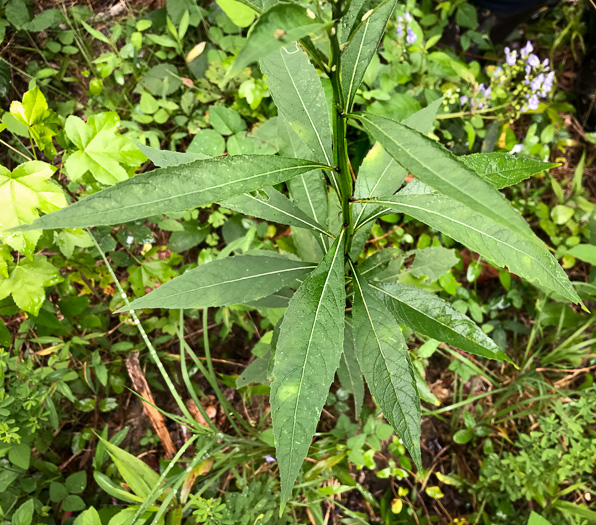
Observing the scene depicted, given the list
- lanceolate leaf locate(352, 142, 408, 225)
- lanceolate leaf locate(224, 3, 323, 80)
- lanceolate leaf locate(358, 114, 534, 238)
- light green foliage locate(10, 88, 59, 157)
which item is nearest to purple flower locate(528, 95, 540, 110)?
lanceolate leaf locate(352, 142, 408, 225)

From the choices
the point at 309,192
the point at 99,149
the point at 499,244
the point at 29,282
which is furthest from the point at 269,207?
the point at 29,282

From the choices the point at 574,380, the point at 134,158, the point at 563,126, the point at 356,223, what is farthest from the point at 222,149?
the point at 574,380

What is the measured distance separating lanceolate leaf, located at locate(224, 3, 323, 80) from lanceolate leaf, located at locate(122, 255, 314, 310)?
58 centimetres

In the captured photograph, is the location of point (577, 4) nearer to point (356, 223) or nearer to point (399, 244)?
→ point (399, 244)

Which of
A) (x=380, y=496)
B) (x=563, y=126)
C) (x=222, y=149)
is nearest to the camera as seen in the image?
(x=222, y=149)

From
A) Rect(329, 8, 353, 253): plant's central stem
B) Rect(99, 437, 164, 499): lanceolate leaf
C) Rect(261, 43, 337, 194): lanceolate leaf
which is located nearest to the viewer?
Rect(329, 8, 353, 253): plant's central stem

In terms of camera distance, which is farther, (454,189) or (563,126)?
(563,126)

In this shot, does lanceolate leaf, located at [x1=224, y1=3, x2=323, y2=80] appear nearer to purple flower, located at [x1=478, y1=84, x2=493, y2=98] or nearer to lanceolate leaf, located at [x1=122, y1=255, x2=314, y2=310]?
lanceolate leaf, located at [x1=122, y1=255, x2=314, y2=310]

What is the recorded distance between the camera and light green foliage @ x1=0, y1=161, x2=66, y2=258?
117 cm

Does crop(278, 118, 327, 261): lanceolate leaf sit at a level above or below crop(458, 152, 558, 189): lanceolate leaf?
below

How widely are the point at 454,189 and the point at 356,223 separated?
22.4 inches

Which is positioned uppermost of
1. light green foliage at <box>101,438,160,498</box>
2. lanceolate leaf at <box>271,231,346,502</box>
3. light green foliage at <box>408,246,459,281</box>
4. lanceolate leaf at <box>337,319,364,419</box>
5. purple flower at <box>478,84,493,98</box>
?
purple flower at <box>478,84,493,98</box>

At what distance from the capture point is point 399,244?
6.56ft

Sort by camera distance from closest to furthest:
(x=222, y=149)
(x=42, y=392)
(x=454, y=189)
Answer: (x=454, y=189), (x=42, y=392), (x=222, y=149)
